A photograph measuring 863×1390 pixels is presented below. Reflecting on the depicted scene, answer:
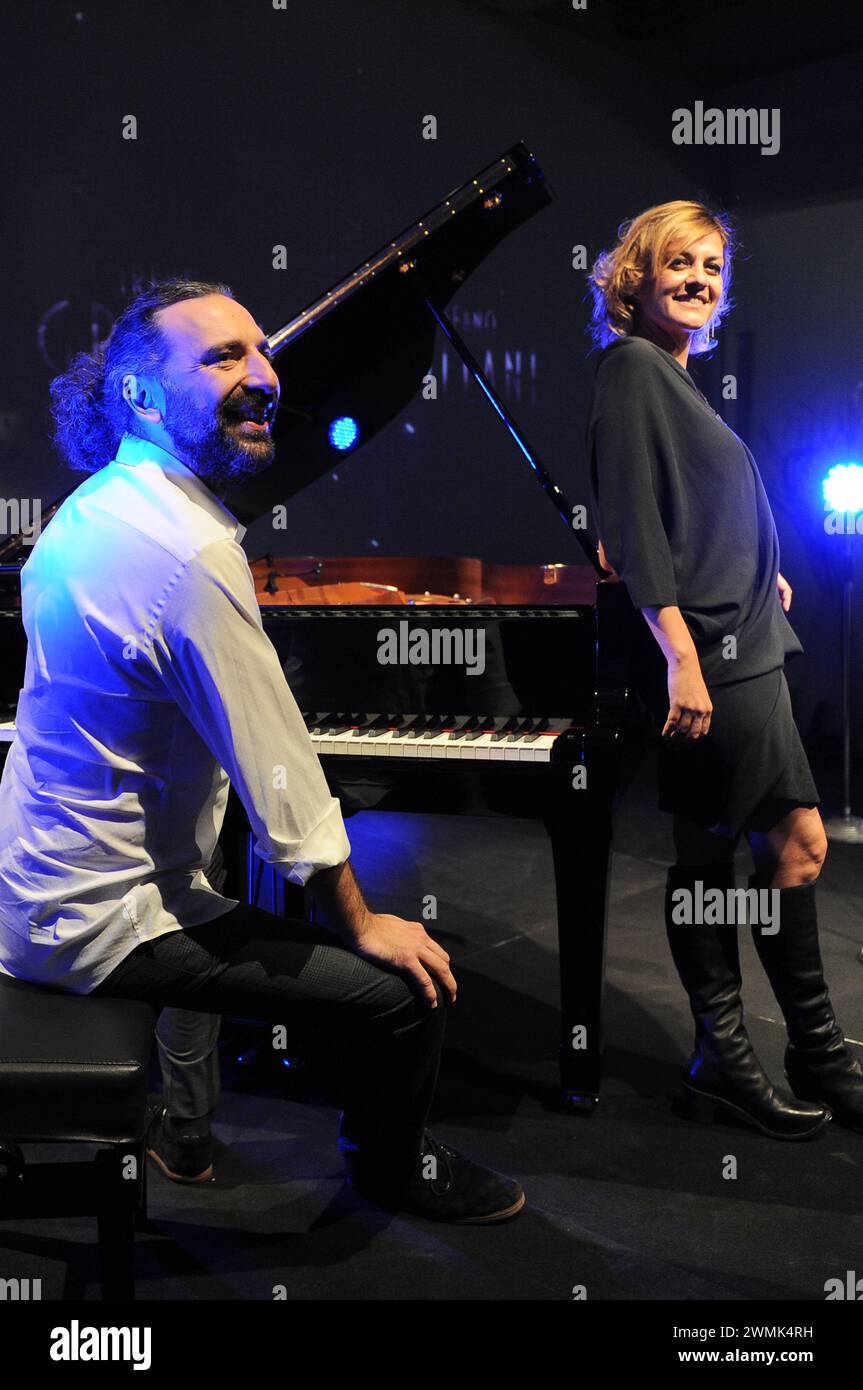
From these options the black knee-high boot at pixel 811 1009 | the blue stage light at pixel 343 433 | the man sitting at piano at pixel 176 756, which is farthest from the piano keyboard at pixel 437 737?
the blue stage light at pixel 343 433

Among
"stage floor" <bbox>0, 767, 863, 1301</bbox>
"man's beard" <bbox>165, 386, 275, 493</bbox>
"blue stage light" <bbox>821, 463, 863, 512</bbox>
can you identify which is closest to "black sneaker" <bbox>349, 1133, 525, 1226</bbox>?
"stage floor" <bbox>0, 767, 863, 1301</bbox>

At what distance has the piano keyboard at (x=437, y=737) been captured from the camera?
7.59 feet

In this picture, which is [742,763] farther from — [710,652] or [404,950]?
[404,950]

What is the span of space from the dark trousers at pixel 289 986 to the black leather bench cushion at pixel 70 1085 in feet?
0.46

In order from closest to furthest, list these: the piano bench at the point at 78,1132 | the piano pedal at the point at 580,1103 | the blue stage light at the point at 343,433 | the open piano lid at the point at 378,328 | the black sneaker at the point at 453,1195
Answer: the piano bench at the point at 78,1132, the black sneaker at the point at 453,1195, the piano pedal at the point at 580,1103, the open piano lid at the point at 378,328, the blue stage light at the point at 343,433

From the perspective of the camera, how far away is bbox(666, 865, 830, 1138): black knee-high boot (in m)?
2.34

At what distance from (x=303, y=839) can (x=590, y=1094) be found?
1242 millimetres

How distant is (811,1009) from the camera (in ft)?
7.72

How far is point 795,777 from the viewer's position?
7.57ft

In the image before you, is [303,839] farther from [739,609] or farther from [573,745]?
[739,609]

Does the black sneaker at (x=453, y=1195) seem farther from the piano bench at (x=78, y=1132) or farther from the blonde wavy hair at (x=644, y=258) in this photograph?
the blonde wavy hair at (x=644, y=258)

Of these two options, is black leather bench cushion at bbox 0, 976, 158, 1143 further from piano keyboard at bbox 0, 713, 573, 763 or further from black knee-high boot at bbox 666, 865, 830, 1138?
black knee-high boot at bbox 666, 865, 830, 1138

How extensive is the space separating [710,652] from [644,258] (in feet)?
2.56

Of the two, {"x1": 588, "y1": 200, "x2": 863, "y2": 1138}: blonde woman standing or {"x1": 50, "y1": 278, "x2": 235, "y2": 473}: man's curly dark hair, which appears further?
{"x1": 588, "y1": 200, "x2": 863, "y2": 1138}: blonde woman standing
